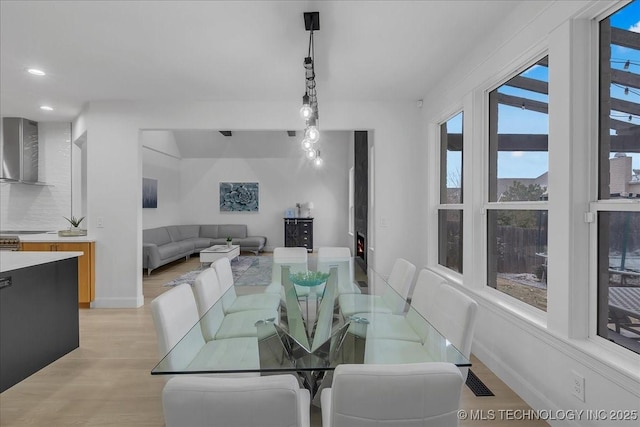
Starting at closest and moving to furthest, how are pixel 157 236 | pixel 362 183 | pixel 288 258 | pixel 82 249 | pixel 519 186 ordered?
1. pixel 519 186
2. pixel 288 258
3. pixel 82 249
4. pixel 362 183
5. pixel 157 236

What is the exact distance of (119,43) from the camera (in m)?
2.82

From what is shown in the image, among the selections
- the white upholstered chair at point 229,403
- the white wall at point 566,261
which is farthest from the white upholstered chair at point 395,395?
the white wall at point 566,261

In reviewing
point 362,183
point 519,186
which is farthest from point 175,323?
point 362,183

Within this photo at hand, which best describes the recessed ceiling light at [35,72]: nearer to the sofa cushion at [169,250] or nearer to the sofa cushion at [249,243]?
the sofa cushion at [169,250]

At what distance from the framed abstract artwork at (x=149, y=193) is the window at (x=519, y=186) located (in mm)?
6980

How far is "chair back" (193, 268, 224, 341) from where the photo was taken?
6.37 feet

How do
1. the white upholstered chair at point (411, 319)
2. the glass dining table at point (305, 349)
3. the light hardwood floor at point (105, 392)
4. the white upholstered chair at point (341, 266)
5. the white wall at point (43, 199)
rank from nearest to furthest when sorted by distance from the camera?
the glass dining table at point (305, 349)
the white upholstered chair at point (411, 319)
the light hardwood floor at point (105, 392)
the white upholstered chair at point (341, 266)
the white wall at point (43, 199)

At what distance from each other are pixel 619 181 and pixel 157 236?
7.62 metres

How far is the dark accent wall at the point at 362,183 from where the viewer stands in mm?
5784

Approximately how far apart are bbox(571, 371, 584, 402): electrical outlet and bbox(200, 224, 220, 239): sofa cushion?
28.4 ft

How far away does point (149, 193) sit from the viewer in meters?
7.78

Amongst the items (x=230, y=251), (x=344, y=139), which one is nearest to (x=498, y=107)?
(x=230, y=251)

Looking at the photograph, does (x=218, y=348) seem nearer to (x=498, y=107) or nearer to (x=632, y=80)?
(x=632, y=80)

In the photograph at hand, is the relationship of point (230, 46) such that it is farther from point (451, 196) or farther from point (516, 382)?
point (516, 382)
